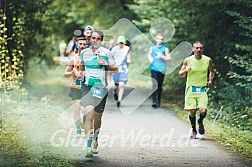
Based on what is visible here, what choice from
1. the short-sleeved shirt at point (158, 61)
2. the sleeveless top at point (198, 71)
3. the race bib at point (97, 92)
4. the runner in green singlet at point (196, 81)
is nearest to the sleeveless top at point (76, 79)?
the race bib at point (97, 92)

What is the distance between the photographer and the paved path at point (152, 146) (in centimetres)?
853

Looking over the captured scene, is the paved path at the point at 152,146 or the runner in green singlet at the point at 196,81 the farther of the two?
the runner in green singlet at the point at 196,81

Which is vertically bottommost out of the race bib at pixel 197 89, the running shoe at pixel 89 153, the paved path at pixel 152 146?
the paved path at pixel 152 146

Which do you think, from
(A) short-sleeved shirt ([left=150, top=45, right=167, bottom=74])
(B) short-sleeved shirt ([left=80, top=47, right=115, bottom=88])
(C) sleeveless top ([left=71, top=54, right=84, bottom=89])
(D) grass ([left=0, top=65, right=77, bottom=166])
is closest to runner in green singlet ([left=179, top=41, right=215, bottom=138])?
(C) sleeveless top ([left=71, top=54, right=84, bottom=89])

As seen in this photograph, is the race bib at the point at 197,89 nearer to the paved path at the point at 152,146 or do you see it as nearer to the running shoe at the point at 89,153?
the paved path at the point at 152,146

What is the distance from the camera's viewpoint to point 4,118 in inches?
452

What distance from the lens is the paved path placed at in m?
8.53

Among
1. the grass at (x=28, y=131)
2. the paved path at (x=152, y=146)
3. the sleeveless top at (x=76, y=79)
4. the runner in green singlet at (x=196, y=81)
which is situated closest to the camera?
the grass at (x=28, y=131)

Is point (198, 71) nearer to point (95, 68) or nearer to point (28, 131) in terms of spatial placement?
point (95, 68)

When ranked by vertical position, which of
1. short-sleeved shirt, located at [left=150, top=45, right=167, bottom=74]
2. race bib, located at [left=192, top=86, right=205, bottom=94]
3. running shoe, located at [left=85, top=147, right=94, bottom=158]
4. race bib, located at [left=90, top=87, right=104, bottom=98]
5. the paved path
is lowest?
the paved path

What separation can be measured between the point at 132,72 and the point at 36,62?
7.29 meters

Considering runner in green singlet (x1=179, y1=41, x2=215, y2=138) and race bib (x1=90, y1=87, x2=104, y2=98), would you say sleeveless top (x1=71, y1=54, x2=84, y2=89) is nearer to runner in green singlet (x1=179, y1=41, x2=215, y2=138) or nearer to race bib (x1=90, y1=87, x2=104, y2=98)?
race bib (x1=90, y1=87, x2=104, y2=98)

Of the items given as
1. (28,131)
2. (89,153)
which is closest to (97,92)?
(89,153)

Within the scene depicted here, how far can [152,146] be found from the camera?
32.9 feet
